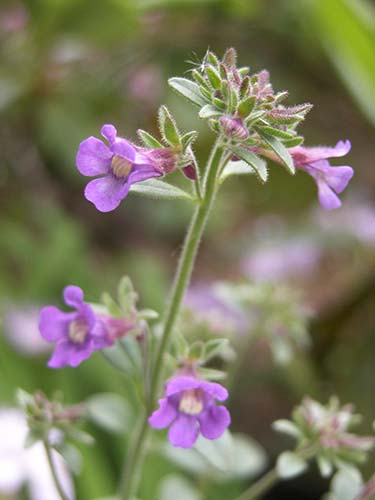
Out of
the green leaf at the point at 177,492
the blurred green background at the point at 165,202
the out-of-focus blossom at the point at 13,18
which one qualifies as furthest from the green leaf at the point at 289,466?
the out-of-focus blossom at the point at 13,18

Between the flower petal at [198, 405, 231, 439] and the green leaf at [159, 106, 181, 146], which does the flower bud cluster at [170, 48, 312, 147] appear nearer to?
the green leaf at [159, 106, 181, 146]

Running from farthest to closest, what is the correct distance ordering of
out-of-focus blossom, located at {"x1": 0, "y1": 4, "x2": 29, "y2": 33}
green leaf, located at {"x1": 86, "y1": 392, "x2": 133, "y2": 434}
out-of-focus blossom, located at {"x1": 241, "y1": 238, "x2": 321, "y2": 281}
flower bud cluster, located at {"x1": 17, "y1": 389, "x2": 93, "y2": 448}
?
1. out-of-focus blossom, located at {"x1": 0, "y1": 4, "x2": 29, "y2": 33}
2. out-of-focus blossom, located at {"x1": 241, "y1": 238, "x2": 321, "y2": 281}
3. green leaf, located at {"x1": 86, "y1": 392, "x2": 133, "y2": 434}
4. flower bud cluster, located at {"x1": 17, "y1": 389, "x2": 93, "y2": 448}

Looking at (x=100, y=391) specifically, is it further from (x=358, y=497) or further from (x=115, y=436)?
(x=358, y=497)

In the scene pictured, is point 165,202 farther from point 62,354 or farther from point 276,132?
point 276,132

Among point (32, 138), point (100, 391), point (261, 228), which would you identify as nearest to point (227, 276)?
point (261, 228)

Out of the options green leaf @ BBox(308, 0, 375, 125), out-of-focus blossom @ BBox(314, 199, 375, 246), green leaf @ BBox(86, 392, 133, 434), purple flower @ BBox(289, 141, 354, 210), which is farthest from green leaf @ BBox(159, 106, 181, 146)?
out-of-focus blossom @ BBox(314, 199, 375, 246)

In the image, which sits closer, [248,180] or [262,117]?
[262,117]

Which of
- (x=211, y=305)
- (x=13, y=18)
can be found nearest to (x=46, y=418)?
(x=211, y=305)
